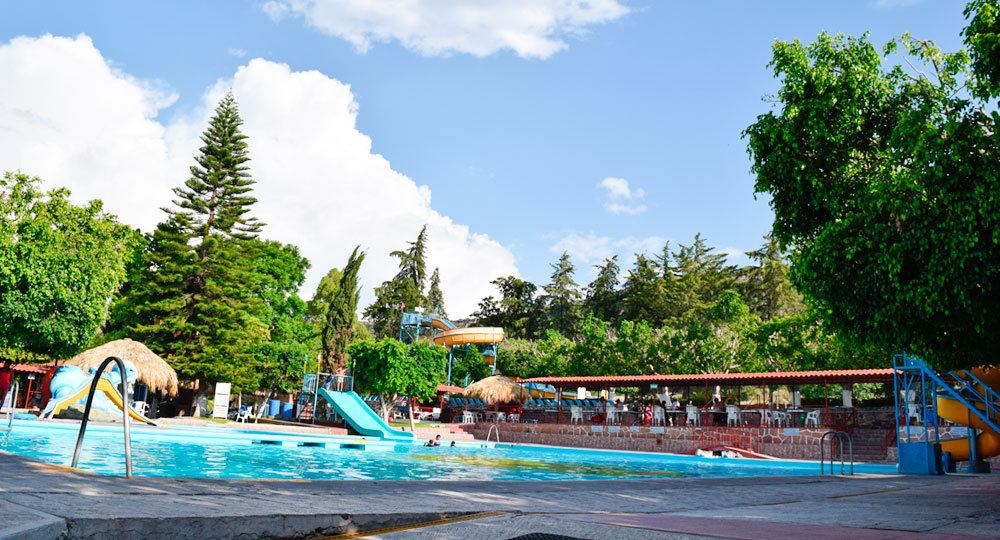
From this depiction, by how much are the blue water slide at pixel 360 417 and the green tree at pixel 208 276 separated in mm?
7092

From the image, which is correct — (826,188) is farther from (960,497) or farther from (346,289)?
(346,289)

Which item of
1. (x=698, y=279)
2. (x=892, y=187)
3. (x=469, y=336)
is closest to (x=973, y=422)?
(x=892, y=187)

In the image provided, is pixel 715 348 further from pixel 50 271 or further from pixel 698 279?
pixel 50 271

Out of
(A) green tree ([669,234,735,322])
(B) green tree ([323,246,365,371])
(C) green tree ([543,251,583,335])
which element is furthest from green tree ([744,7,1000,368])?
(C) green tree ([543,251,583,335])

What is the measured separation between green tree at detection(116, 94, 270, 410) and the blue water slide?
279 inches

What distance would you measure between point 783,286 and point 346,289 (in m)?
29.9

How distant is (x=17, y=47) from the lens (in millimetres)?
17250

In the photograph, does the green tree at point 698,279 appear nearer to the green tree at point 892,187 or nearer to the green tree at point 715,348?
the green tree at point 715,348

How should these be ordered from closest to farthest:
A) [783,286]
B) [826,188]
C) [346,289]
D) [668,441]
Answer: [826,188] < [668,441] < [346,289] < [783,286]

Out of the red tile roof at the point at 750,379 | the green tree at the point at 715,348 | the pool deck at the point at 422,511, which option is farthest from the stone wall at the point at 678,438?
the pool deck at the point at 422,511

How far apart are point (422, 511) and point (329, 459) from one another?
12.0m

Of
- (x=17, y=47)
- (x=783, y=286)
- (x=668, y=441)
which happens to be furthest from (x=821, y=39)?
(x=783, y=286)

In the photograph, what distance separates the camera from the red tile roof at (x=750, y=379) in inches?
742

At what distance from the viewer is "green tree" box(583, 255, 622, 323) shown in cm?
5246
